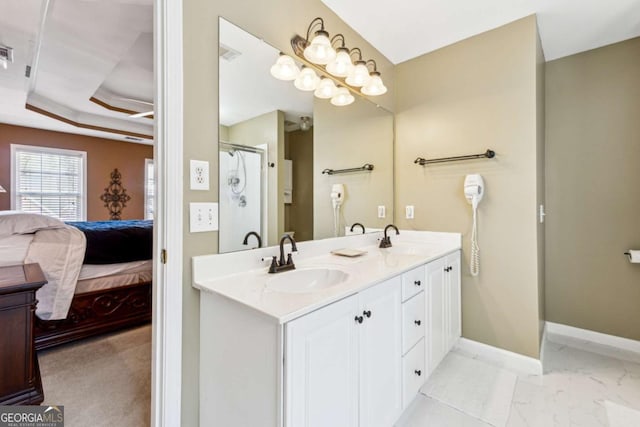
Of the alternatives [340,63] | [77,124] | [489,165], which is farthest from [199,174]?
[77,124]

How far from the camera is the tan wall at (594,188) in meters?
2.25

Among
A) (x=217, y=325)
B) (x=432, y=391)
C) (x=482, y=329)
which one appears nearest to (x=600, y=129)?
(x=482, y=329)

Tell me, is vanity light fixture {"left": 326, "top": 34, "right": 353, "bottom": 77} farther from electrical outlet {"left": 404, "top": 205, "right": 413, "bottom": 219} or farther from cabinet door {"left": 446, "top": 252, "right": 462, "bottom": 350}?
cabinet door {"left": 446, "top": 252, "right": 462, "bottom": 350}

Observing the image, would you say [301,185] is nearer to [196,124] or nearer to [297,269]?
[297,269]

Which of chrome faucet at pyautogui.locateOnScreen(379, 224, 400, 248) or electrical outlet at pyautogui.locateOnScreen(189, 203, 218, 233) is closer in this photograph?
electrical outlet at pyautogui.locateOnScreen(189, 203, 218, 233)

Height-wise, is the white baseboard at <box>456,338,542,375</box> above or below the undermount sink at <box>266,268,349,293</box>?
below

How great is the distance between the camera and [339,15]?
1.93 meters

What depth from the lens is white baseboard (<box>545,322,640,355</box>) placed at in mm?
2244

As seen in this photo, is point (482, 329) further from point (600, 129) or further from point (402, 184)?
point (600, 129)

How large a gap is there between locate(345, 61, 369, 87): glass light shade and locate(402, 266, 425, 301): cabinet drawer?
4.32 feet

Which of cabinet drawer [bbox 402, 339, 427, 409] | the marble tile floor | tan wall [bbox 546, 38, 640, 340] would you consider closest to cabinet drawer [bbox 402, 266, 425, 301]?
cabinet drawer [bbox 402, 339, 427, 409]

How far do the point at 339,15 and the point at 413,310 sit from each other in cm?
191

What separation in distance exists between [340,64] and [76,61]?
265cm

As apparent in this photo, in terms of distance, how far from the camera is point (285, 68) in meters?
1.61
